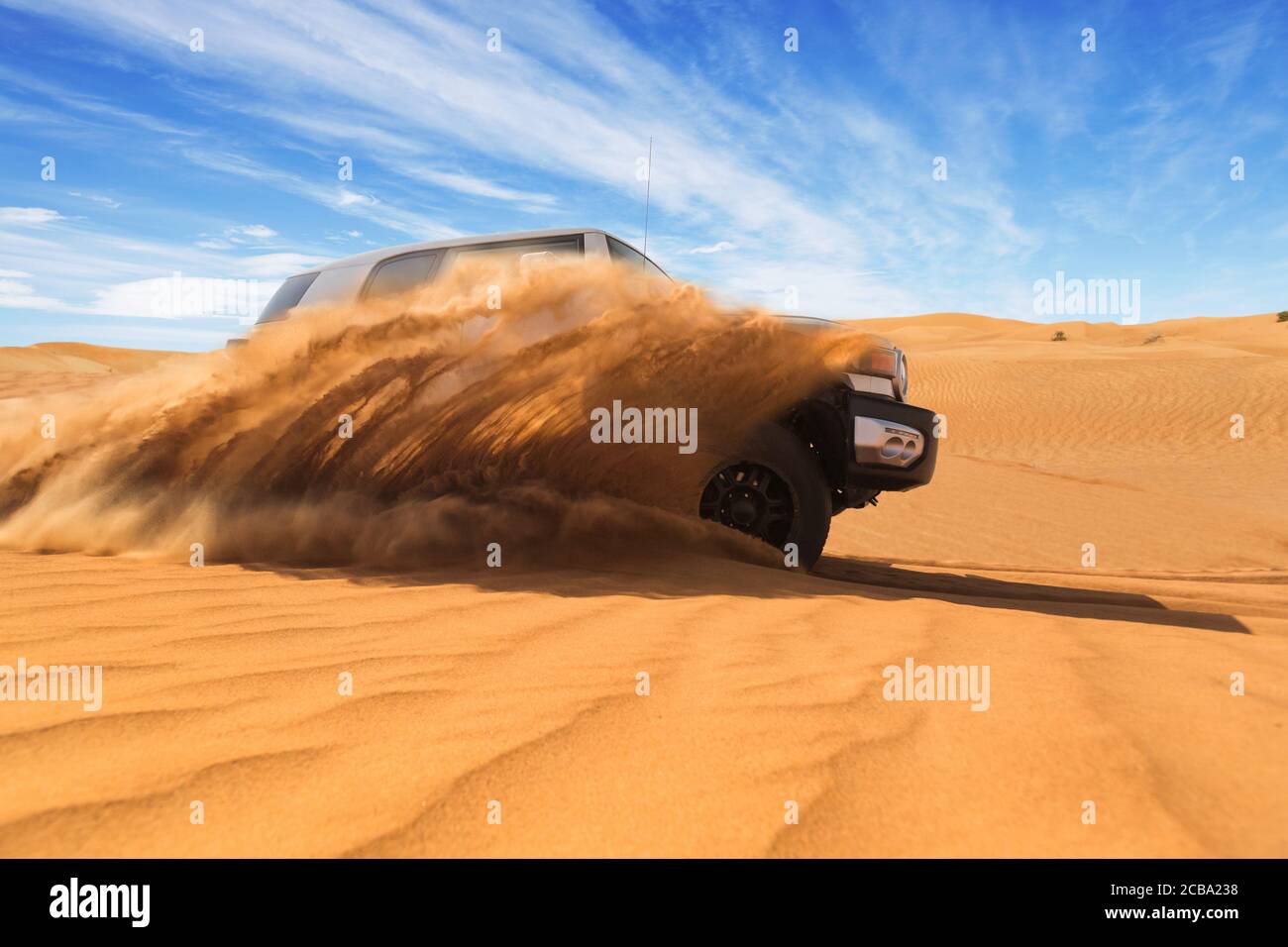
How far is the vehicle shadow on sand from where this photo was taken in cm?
358

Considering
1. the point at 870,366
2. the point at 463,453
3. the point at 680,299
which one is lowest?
the point at 463,453

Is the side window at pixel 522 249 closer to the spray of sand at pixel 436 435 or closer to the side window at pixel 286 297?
the spray of sand at pixel 436 435

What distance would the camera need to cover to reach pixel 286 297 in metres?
5.43

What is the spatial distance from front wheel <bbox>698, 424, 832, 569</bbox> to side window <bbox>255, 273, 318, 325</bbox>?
3.06 metres

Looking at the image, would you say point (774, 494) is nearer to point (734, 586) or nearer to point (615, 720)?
point (734, 586)

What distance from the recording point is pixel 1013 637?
2.90m

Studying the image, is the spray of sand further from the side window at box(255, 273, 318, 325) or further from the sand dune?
the sand dune

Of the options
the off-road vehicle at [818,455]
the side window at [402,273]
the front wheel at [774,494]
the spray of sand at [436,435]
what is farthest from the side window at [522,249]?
the front wheel at [774,494]

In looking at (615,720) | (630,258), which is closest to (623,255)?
(630,258)

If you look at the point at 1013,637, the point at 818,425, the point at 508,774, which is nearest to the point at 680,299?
the point at 818,425

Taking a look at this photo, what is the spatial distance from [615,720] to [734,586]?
6.46ft

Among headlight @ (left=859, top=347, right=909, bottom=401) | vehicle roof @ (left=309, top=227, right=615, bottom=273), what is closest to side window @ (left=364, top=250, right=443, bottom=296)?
vehicle roof @ (left=309, top=227, right=615, bottom=273)

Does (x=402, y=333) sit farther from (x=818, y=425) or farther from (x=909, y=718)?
(x=909, y=718)

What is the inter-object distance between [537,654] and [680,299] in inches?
94.3
